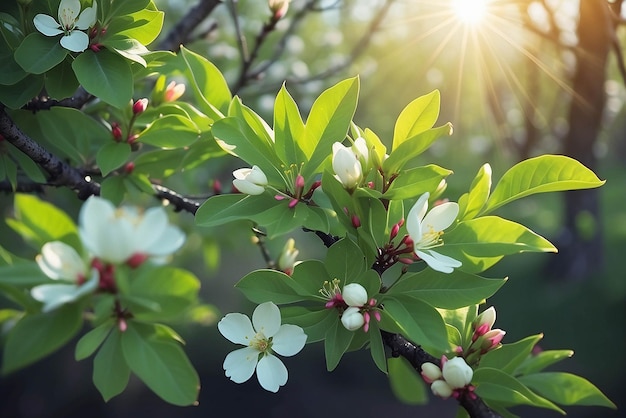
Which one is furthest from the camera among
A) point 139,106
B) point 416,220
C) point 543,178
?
point 139,106

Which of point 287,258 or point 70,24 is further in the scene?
point 287,258

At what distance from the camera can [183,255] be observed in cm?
339

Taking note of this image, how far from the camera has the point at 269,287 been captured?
976 millimetres

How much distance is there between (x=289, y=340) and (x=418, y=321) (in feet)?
0.68

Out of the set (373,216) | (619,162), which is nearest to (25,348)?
(373,216)

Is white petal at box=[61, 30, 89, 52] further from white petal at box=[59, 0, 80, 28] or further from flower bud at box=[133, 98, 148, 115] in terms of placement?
flower bud at box=[133, 98, 148, 115]

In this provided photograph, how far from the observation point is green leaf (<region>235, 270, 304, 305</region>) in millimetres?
953

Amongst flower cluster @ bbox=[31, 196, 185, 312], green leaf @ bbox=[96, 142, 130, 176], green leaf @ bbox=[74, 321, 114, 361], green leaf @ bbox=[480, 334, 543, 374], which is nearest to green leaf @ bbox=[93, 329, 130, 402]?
green leaf @ bbox=[74, 321, 114, 361]

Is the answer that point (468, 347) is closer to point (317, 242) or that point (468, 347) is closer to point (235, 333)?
point (235, 333)

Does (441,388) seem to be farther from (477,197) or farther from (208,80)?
(208,80)

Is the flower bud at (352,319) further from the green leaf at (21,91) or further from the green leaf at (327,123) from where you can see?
the green leaf at (21,91)

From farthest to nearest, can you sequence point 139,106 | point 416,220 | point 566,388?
point 139,106
point 566,388
point 416,220

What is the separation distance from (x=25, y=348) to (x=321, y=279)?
444 millimetres

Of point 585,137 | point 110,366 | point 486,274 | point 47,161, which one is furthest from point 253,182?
point 486,274
